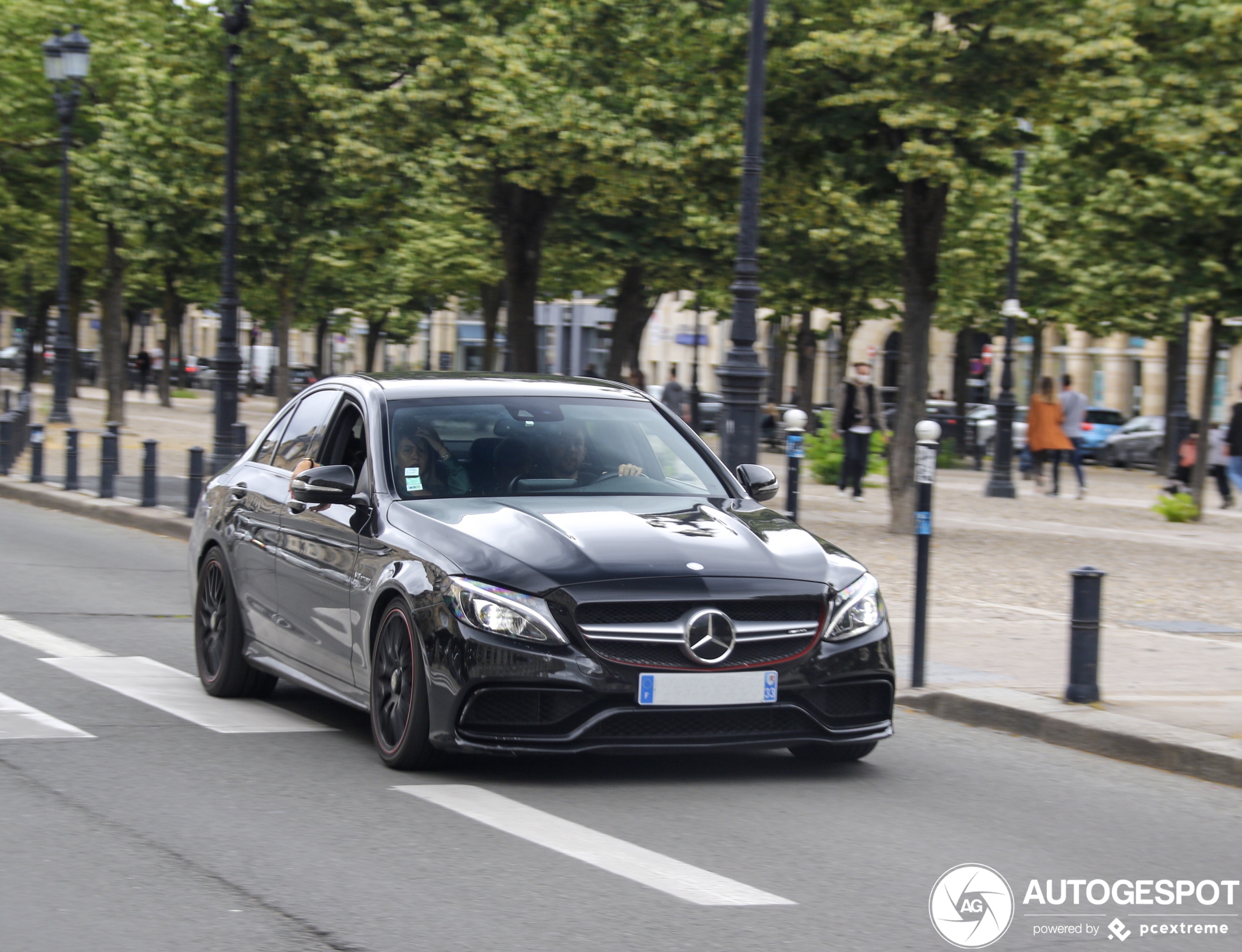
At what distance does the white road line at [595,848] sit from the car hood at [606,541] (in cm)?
75

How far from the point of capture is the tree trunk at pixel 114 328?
3925cm

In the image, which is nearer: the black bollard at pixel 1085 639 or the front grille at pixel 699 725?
the front grille at pixel 699 725

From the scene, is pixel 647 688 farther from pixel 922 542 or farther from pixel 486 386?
pixel 922 542

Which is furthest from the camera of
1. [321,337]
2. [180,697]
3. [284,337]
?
[321,337]

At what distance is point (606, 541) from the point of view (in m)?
6.75

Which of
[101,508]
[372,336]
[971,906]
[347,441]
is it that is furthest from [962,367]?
[971,906]

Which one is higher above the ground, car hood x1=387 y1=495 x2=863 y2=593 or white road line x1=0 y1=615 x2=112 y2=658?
car hood x1=387 y1=495 x2=863 y2=593

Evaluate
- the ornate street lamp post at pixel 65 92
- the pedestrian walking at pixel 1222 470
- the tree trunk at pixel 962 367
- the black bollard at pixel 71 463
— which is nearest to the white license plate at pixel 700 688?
the black bollard at pixel 71 463

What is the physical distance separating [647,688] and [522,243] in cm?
2024

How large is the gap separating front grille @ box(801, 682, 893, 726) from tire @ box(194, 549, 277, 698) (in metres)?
2.88

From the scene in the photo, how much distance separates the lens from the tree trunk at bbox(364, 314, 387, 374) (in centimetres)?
6076

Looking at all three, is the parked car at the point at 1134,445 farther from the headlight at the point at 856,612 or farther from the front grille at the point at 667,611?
the front grille at the point at 667,611

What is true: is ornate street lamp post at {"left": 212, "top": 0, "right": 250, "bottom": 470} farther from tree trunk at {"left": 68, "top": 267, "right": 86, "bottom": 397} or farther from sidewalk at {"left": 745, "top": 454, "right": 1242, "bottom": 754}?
tree trunk at {"left": 68, "top": 267, "right": 86, "bottom": 397}

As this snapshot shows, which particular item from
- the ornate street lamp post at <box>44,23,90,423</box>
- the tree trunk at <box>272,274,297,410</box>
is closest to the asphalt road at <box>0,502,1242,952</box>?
the ornate street lamp post at <box>44,23,90,423</box>
